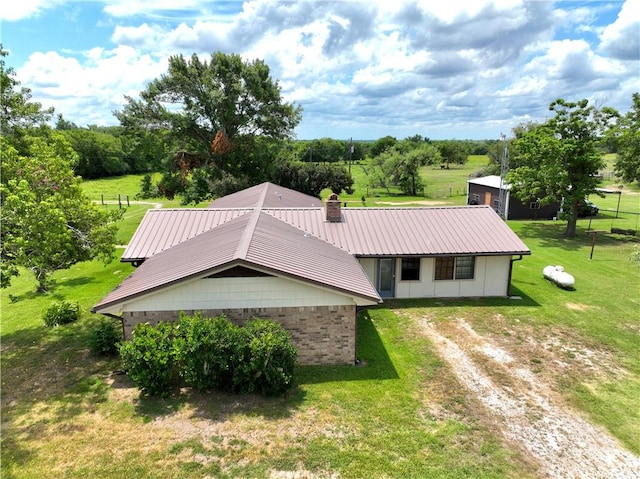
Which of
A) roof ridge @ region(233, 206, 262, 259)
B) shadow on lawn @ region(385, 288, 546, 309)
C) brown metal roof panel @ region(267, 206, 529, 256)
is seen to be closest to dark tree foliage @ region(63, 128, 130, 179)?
brown metal roof panel @ region(267, 206, 529, 256)

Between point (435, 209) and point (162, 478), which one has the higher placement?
point (435, 209)

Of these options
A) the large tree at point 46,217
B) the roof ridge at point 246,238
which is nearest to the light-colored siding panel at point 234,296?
the roof ridge at point 246,238

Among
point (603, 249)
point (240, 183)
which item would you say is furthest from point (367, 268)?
point (240, 183)

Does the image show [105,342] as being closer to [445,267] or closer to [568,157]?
[445,267]

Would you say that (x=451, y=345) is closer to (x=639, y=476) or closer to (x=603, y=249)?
(x=639, y=476)

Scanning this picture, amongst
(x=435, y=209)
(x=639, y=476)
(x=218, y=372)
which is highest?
(x=435, y=209)

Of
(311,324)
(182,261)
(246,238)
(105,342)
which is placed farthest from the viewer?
(246,238)

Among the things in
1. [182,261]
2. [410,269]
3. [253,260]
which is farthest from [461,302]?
[182,261]
